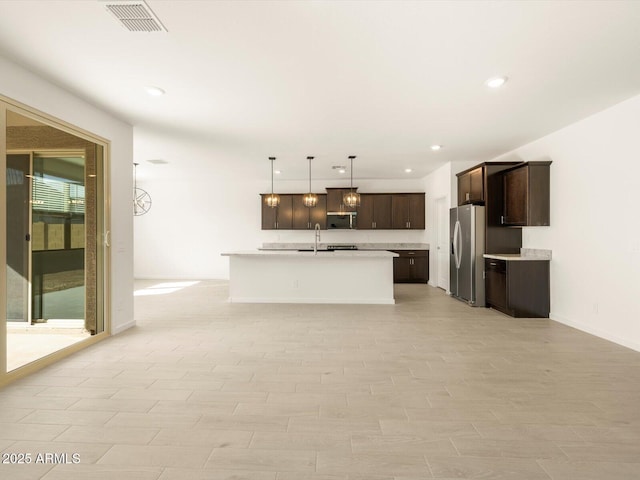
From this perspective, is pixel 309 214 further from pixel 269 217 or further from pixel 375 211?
pixel 375 211

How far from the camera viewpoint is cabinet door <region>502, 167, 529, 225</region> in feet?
16.7

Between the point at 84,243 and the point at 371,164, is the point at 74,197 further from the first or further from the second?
the point at 371,164

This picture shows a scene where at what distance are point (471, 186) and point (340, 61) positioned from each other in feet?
13.6

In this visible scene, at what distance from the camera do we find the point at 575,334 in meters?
4.26

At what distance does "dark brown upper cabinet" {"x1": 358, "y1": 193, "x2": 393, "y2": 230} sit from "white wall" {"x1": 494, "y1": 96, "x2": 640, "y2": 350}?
398 cm

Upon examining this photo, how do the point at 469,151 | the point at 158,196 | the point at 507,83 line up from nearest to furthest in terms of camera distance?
the point at 507,83 → the point at 469,151 → the point at 158,196

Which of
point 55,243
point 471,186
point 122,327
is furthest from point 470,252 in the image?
point 55,243

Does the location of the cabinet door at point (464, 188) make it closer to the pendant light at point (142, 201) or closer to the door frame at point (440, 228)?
the door frame at point (440, 228)

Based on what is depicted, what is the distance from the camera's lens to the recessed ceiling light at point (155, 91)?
11.2ft

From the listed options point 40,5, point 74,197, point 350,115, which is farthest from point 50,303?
point 350,115

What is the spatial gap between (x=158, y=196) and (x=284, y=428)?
8.85 m

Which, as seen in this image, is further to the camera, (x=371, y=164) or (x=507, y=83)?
(x=371, y=164)

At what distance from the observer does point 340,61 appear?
2.88 metres

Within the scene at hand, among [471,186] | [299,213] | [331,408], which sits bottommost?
[331,408]
